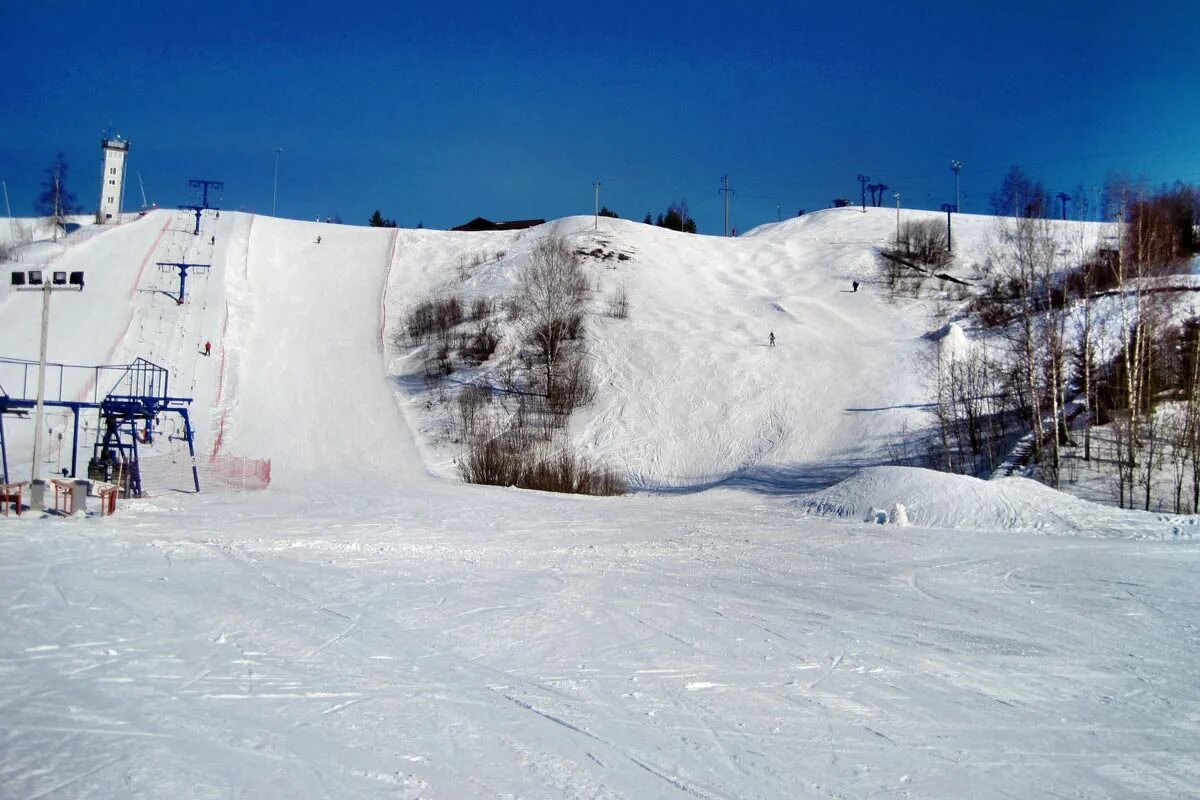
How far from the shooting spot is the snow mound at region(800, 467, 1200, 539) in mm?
17719

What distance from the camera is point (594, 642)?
866 centimetres

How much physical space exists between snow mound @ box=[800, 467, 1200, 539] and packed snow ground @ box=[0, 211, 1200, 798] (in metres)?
0.10

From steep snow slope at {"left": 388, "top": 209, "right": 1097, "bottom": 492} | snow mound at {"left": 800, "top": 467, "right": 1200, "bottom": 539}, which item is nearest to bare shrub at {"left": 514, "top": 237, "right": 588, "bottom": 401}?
steep snow slope at {"left": 388, "top": 209, "right": 1097, "bottom": 492}

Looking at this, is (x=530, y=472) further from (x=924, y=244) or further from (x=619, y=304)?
(x=924, y=244)

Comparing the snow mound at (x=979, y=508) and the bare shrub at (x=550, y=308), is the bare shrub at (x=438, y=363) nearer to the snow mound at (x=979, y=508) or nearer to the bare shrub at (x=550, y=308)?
the bare shrub at (x=550, y=308)

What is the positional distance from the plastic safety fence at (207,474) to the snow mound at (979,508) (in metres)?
14.6

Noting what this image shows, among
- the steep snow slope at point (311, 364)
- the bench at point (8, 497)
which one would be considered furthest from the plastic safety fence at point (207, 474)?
the bench at point (8, 497)

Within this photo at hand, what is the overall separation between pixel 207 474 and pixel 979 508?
19.7 m

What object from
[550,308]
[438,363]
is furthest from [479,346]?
[550,308]

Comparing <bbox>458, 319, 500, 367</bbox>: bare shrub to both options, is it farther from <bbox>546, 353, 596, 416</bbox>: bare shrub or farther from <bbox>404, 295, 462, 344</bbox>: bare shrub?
<bbox>546, 353, 596, 416</bbox>: bare shrub

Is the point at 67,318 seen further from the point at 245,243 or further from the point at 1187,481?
the point at 1187,481

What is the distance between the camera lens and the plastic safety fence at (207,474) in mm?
23188

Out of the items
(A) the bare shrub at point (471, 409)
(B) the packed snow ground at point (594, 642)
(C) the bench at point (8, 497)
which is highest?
(A) the bare shrub at point (471, 409)

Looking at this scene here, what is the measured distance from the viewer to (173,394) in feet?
102
